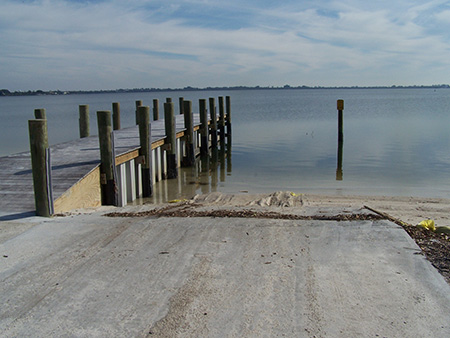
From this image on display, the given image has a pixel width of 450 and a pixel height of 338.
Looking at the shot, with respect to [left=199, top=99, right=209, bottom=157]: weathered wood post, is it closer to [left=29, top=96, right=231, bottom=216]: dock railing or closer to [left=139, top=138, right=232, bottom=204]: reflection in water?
[left=29, top=96, right=231, bottom=216]: dock railing

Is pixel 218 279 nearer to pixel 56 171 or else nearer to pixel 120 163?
pixel 56 171

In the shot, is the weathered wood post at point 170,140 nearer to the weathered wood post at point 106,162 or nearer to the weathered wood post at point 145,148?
the weathered wood post at point 145,148

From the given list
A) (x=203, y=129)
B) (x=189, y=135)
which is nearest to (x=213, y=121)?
(x=203, y=129)

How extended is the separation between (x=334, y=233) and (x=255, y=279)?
1.76 metres

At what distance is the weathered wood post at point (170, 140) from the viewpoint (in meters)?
15.2

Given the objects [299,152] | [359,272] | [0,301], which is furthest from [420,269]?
[299,152]

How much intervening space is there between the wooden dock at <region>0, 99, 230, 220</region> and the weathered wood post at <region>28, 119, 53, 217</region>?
9.0 inches

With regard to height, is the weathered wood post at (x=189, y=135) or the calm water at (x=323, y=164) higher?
the weathered wood post at (x=189, y=135)

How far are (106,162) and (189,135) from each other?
825cm

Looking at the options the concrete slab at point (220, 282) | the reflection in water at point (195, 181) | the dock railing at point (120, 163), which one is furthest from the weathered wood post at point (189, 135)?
the concrete slab at point (220, 282)

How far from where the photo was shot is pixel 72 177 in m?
8.93

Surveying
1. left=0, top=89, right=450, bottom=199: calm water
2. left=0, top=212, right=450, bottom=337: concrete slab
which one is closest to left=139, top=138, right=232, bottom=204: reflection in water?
left=0, top=89, right=450, bottom=199: calm water

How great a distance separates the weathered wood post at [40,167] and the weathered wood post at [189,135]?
1121 cm

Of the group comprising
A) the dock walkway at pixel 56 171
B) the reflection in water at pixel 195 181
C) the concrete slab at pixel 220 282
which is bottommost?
the reflection in water at pixel 195 181
